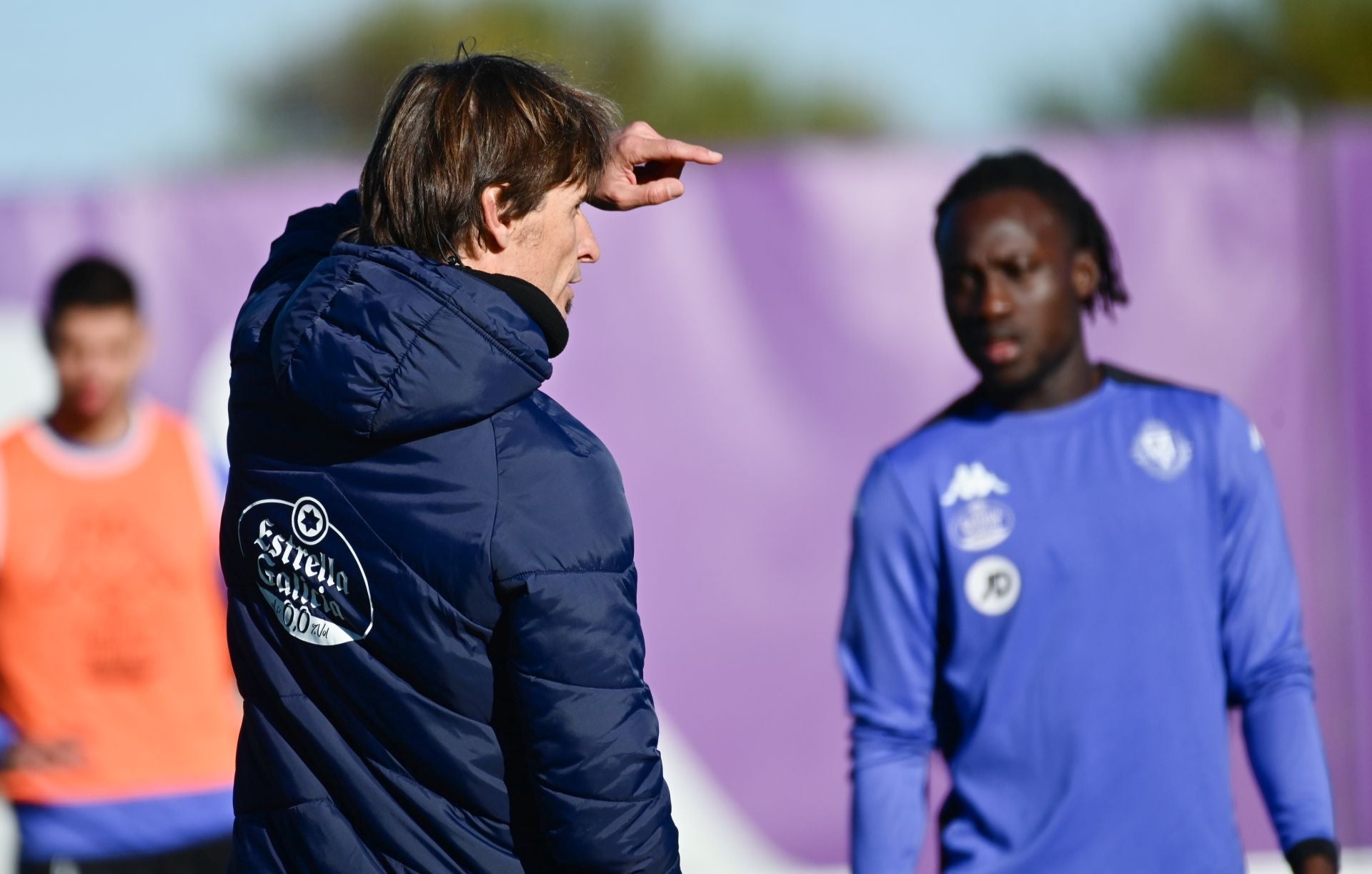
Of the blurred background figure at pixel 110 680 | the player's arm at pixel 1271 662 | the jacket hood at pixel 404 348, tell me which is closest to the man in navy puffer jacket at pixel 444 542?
the jacket hood at pixel 404 348

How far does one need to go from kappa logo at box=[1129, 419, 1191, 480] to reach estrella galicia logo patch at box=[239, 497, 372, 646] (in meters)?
1.48

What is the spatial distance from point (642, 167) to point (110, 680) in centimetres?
298

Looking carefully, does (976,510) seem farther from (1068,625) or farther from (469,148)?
(469,148)

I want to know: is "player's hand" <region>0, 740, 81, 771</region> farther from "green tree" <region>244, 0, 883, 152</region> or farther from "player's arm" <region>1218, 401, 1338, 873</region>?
"green tree" <region>244, 0, 883, 152</region>

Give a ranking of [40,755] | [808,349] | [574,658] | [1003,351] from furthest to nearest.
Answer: [808,349] < [40,755] < [1003,351] < [574,658]

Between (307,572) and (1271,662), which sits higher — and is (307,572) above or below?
above

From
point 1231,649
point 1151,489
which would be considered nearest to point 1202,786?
point 1231,649

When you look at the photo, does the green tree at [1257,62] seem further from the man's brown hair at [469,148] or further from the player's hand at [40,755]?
the man's brown hair at [469,148]

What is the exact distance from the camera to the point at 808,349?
482cm

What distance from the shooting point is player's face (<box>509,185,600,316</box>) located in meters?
1.72

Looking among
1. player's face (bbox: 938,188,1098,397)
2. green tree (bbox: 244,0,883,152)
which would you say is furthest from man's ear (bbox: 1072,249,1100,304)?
green tree (bbox: 244,0,883,152)

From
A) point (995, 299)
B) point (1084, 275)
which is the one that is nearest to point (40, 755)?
point (995, 299)

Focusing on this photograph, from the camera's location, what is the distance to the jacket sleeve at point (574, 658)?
61.9 inches

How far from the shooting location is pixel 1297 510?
15.5 feet
